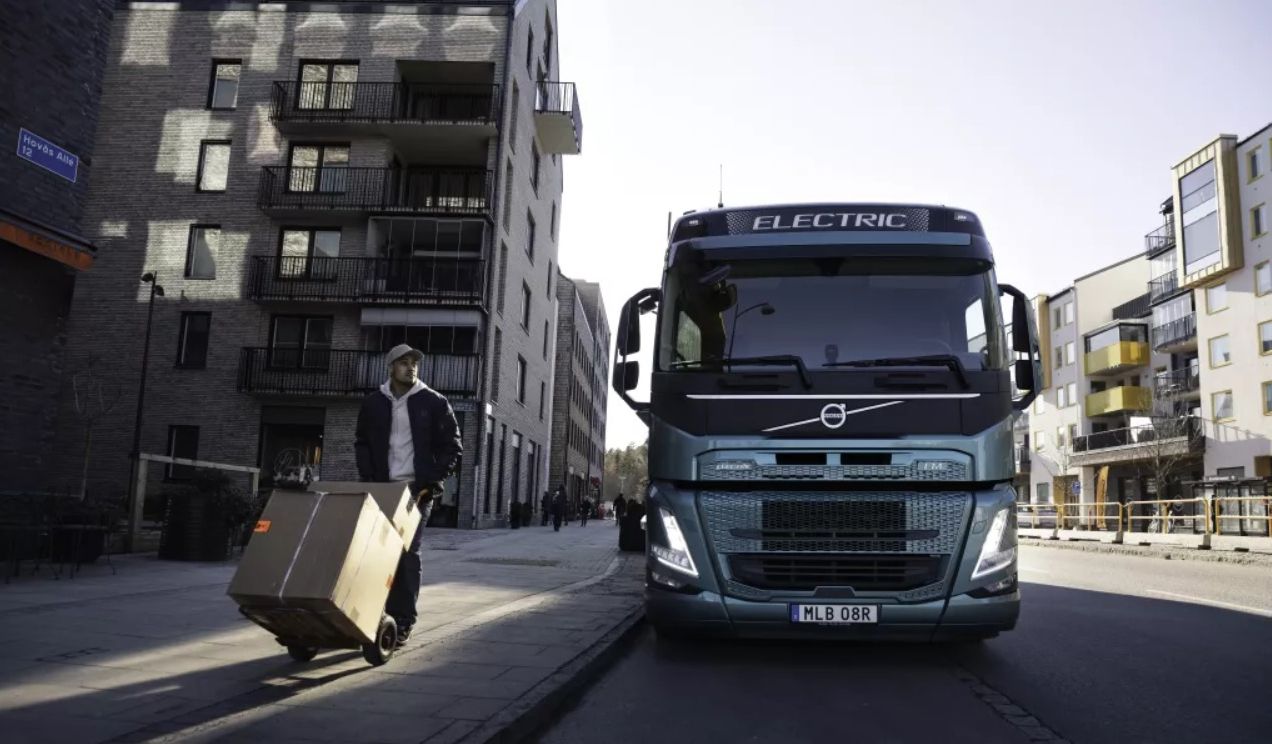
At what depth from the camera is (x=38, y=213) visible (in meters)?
11.2

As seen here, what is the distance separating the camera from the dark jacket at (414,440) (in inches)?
237

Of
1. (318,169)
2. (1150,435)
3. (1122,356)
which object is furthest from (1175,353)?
(318,169)

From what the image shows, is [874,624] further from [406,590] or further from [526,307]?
[526,307]

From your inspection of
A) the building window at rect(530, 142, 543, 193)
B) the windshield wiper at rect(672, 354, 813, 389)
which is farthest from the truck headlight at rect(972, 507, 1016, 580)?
the building window at rect(530, 142, 543, 193)

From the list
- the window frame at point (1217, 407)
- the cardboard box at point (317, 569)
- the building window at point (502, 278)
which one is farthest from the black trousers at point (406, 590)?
the window frame at point (1217, 407)

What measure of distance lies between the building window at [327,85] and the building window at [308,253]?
3.76 m

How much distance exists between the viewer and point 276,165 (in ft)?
92.1

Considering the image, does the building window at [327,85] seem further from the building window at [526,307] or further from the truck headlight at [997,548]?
the truck headlight at [997,548]

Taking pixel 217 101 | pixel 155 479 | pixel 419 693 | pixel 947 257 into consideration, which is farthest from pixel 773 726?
pixel 217 101

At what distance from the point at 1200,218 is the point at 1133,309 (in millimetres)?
11384

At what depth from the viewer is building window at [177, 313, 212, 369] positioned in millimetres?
27516

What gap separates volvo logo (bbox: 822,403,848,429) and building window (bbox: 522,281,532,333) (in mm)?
27694

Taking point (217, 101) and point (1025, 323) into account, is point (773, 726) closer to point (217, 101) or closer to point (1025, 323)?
point (1025, 323)

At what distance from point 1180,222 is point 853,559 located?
43.5 metres
